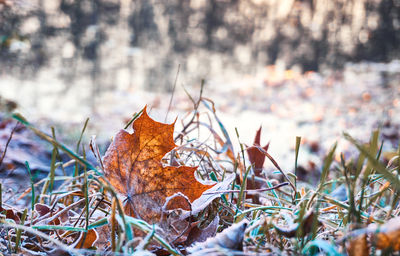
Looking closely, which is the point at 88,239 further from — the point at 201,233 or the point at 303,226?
the point at 303,226

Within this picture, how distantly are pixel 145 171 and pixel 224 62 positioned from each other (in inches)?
297

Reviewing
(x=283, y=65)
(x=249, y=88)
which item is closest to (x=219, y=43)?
(x=283, y=65)

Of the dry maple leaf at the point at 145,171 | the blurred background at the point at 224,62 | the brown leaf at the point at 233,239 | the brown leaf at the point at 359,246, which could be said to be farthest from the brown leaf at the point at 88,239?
the blurred background at the point at 224,62

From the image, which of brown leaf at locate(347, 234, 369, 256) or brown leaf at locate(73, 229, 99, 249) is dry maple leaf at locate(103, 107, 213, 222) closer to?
brown leaf at locate(73, 229, 99, 249)

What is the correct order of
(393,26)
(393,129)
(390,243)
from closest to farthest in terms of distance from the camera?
(390,243), (393,129), (393,26)

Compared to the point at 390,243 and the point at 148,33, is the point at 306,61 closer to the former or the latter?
the point at 148,33

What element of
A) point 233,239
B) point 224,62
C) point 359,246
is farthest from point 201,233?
point 224,62

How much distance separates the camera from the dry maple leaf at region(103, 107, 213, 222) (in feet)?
1.65

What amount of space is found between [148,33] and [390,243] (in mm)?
7787

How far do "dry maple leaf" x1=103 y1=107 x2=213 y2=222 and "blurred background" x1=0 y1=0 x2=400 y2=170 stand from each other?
3.03 meters

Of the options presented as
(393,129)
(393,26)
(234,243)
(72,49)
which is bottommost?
(393,129)

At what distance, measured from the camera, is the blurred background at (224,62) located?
4.76m

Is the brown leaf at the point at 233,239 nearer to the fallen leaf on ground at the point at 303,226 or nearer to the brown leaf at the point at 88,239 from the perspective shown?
the fallen leaf on ground at the point at 303,226

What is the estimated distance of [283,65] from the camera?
7.73 meters
